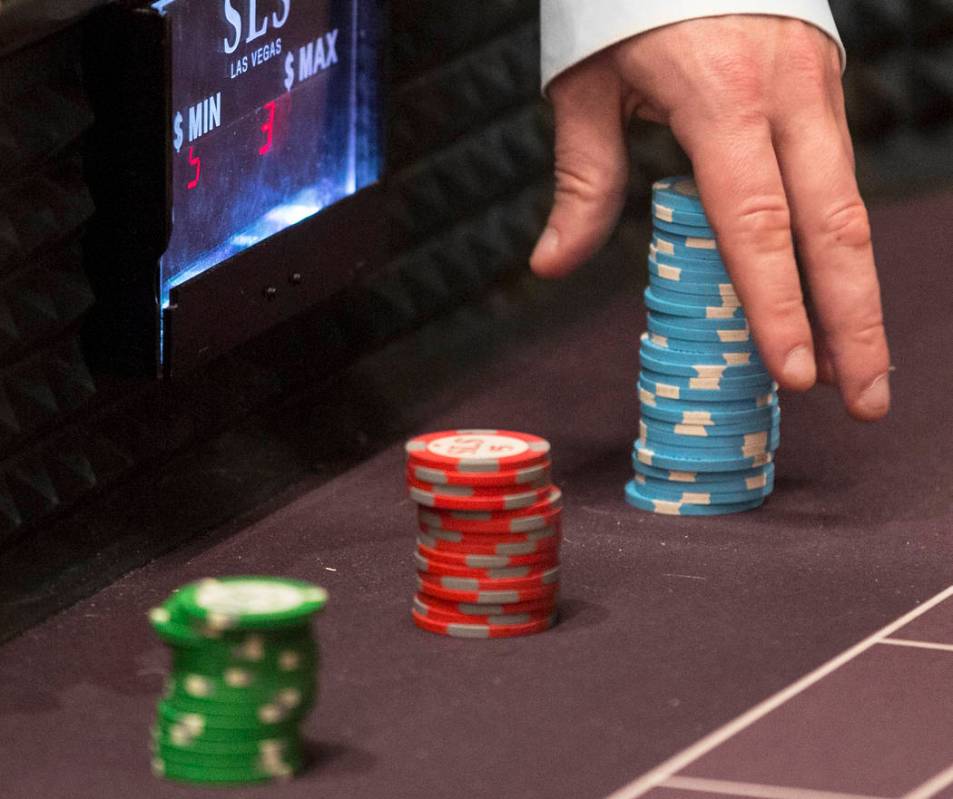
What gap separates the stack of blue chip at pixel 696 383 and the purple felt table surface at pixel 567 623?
0.18ft

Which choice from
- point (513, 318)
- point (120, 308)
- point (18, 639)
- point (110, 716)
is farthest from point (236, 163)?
point (513, 318)

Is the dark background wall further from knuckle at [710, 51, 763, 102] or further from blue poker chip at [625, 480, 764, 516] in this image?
knuckle at [710, 51, 763, 102]

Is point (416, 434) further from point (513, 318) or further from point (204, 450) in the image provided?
point (513, 318)

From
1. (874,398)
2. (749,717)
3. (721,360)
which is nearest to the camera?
→ (749,717)

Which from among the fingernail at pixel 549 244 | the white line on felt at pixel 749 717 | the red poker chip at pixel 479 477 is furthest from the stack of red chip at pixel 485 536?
the fingernail at pixel 549 244

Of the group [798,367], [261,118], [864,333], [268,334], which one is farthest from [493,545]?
[268,334]

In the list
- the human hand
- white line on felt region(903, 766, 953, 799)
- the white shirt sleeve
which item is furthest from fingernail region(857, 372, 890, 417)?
white line on felt region(903, 766, 953, 799)

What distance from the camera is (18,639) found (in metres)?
2.90

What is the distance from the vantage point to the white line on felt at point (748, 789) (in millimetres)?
2340

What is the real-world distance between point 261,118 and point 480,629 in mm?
921

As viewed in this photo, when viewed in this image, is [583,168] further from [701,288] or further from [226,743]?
[226,743]

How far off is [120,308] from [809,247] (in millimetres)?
959

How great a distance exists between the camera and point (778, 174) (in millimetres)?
3020

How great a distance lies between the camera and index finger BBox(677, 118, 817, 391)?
3.00 meters
